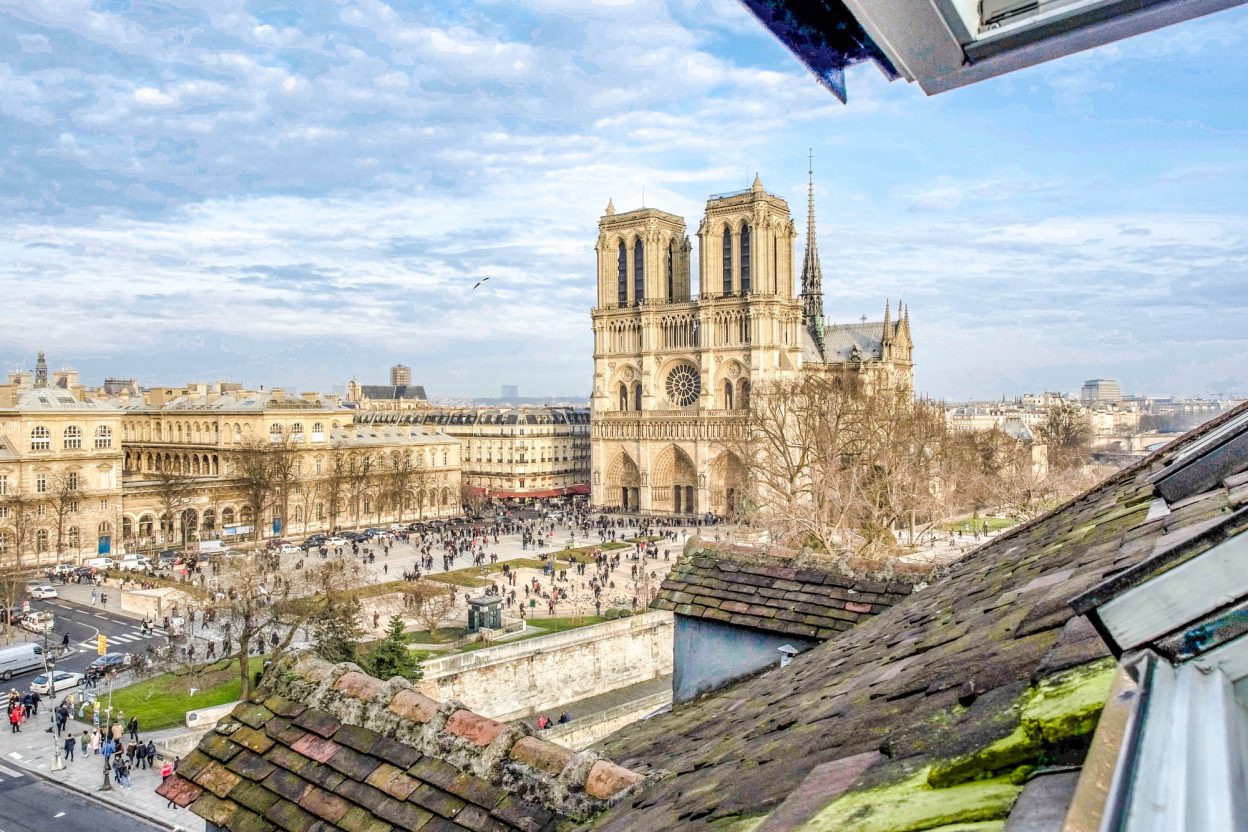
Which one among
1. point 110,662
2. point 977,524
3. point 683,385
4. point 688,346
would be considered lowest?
point 110,662

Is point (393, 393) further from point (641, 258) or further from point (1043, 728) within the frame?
point (1043, 728)

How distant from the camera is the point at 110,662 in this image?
2700 centimetres

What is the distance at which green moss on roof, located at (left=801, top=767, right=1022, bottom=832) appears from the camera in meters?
1.55

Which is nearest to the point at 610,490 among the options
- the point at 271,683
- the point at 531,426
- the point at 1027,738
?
the point at 531,426

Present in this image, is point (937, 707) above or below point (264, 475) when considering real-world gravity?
above

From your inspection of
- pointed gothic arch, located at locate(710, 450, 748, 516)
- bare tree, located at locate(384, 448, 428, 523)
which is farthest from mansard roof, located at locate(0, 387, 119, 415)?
pointed gothic arch, located at locate(710, 450, 748, 516)

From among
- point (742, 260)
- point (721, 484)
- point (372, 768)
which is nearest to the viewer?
point (372, 768)

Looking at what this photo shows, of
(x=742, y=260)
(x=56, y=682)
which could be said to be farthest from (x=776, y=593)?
(x=742, y=260)

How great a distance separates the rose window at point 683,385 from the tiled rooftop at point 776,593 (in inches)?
2191

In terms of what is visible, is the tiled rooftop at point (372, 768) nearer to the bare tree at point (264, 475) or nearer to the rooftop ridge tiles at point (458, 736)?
the rooftop ridge tiles at point (458, 736)

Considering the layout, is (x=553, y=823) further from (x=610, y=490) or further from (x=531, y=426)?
(x=531, y=426)

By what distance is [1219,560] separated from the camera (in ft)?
4.98

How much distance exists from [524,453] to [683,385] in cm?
2186

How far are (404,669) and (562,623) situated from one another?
11952 mm
